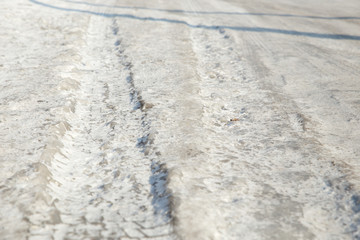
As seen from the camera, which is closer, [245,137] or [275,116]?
[245,137]

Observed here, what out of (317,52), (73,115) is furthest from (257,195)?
(317,52)

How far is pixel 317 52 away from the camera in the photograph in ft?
17.3

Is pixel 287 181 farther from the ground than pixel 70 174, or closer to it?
farther from the ground

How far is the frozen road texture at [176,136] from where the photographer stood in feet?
6.30

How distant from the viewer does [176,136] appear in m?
2.76

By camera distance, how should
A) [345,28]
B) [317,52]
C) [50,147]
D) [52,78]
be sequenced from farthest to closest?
1. [345,28]
2. [317,52]
3. [52,78]
4. [50,147]

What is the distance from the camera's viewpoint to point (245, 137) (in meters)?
2.84

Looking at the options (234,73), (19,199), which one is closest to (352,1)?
(234,73)

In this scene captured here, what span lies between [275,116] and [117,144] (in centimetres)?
138

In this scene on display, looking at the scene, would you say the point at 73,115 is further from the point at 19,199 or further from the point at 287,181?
the point at 287,181

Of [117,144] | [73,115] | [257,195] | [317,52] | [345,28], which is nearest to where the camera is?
[257,195]

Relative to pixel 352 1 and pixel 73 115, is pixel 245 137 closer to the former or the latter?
pixel 73 115

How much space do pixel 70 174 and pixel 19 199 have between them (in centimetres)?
40

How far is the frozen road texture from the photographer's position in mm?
1921
